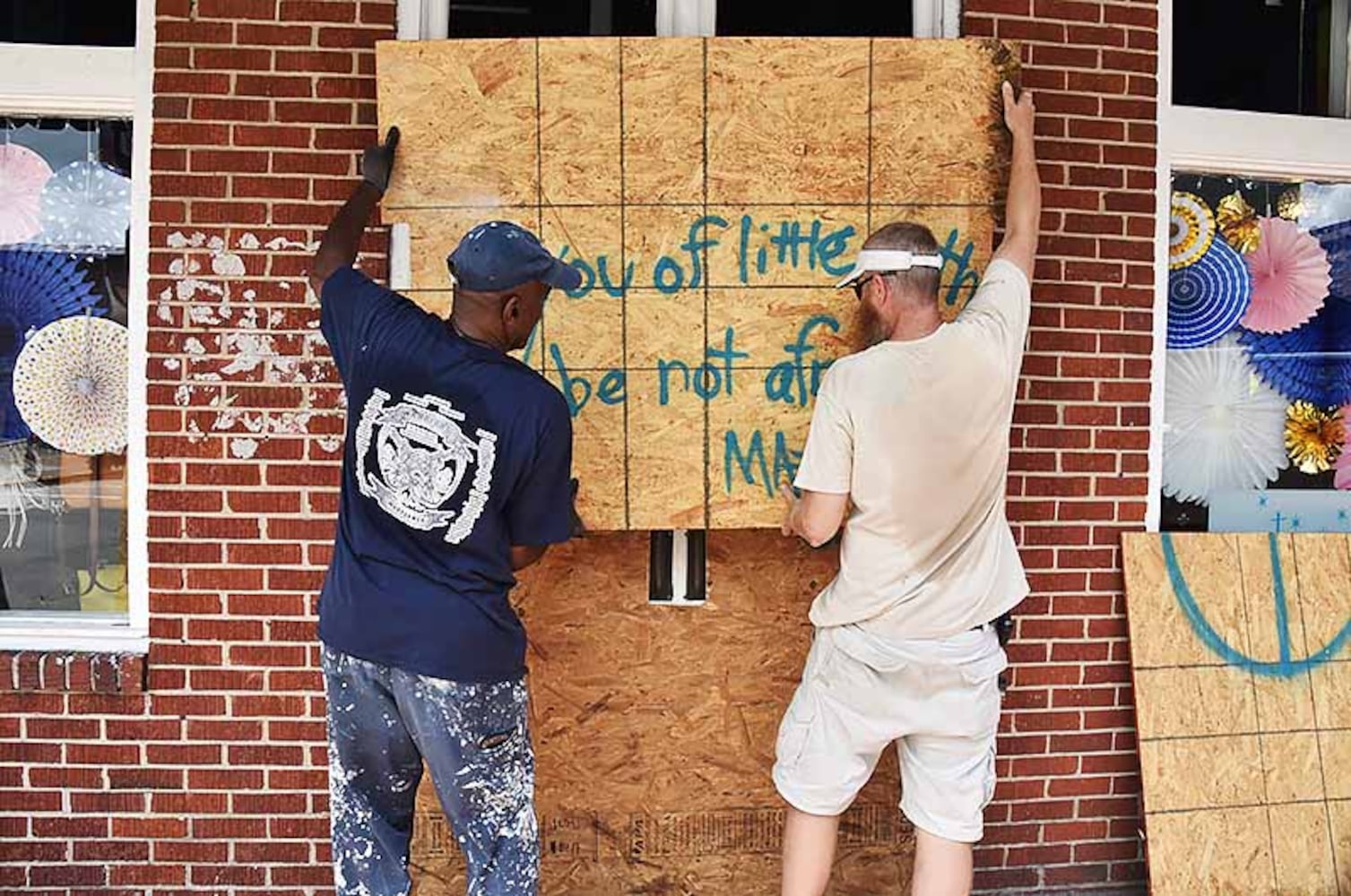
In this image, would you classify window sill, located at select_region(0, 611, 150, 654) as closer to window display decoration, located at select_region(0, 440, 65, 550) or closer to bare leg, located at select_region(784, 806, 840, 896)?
window display decoration, located at select_region(0, 440, 65, 550)

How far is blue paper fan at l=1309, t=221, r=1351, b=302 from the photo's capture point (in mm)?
4234

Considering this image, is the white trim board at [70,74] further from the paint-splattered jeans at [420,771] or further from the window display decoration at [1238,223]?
the window display decoration at [1238,223]

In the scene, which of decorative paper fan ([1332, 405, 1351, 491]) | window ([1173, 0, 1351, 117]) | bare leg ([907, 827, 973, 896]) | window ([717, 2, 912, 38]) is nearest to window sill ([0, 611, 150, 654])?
bare leg ([907, 827, 973, 896])

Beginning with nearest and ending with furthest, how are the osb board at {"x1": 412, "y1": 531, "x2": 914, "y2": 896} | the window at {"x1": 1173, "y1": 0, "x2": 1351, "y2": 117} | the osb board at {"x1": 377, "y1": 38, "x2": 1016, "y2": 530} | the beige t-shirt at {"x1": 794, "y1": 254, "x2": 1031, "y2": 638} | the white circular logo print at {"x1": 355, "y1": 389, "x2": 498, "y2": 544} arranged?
1. the white circular logo print at {"x1": 355, "y1": 389, "x2": 498, "y2": 544}
2. the beige t-shirt at {"x1": 794, "y1": 254, "x2": 1031, "y2": 638}
3. the osb board at {"x1": 377, "y1": 38, "x2": 1016, "y2": 530}
4. the osb board at {"x1": 412, "y1": 531, "x2": 914, "y2": 896}
5. the window at {"x1": 1173, "y1": 0, "x2": 1351, "y2": 117}

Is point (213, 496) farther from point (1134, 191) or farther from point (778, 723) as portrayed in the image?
point (1134, 191)

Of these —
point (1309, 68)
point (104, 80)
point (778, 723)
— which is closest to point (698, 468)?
point (778, 723)

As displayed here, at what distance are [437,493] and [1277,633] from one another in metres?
2.89

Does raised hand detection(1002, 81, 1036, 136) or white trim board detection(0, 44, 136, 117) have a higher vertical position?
white trim board detection(0, 44, 136, 117)

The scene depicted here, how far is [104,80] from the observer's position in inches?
141

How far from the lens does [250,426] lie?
3570mm

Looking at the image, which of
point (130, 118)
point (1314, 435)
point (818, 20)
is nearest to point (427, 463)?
point (130, 118)

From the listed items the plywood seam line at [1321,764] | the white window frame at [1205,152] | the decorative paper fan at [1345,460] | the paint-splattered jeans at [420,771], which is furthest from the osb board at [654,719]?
the decorative paper fan at [1345,460]

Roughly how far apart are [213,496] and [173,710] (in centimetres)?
67

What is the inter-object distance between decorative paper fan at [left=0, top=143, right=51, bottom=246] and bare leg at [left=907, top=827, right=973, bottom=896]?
3.29m
